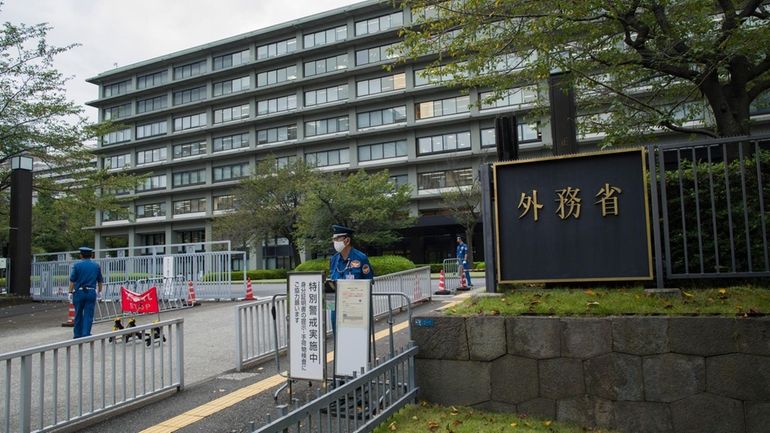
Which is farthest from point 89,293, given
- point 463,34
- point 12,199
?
point 12,199

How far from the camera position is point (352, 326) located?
5.64 m

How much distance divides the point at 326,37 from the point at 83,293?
1648 inches

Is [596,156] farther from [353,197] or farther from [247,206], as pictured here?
[247,206]

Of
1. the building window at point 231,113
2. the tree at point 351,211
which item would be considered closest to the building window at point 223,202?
the building window at point 231,113

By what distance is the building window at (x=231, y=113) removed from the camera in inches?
2015

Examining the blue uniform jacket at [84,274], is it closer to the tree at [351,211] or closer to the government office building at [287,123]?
the tree at [351,211]

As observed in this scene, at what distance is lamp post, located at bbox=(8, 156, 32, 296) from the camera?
20.8 m

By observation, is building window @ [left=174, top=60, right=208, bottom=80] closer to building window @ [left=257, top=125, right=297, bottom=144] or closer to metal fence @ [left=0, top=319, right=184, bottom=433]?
building window @ [left=257, top=125, right=297, bottom=144]

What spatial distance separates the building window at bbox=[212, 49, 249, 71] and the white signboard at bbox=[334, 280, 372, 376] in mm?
50020

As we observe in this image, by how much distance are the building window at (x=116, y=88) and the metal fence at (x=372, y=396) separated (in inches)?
2454

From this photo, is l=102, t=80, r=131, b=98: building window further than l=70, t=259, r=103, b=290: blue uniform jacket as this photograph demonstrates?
Yes

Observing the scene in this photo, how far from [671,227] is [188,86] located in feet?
182

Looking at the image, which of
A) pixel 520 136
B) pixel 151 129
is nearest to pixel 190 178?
pixel 151 129

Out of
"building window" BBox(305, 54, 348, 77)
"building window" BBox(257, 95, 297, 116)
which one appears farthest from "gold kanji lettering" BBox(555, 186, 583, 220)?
"building window" BBox(257, 95, 297, 116)
